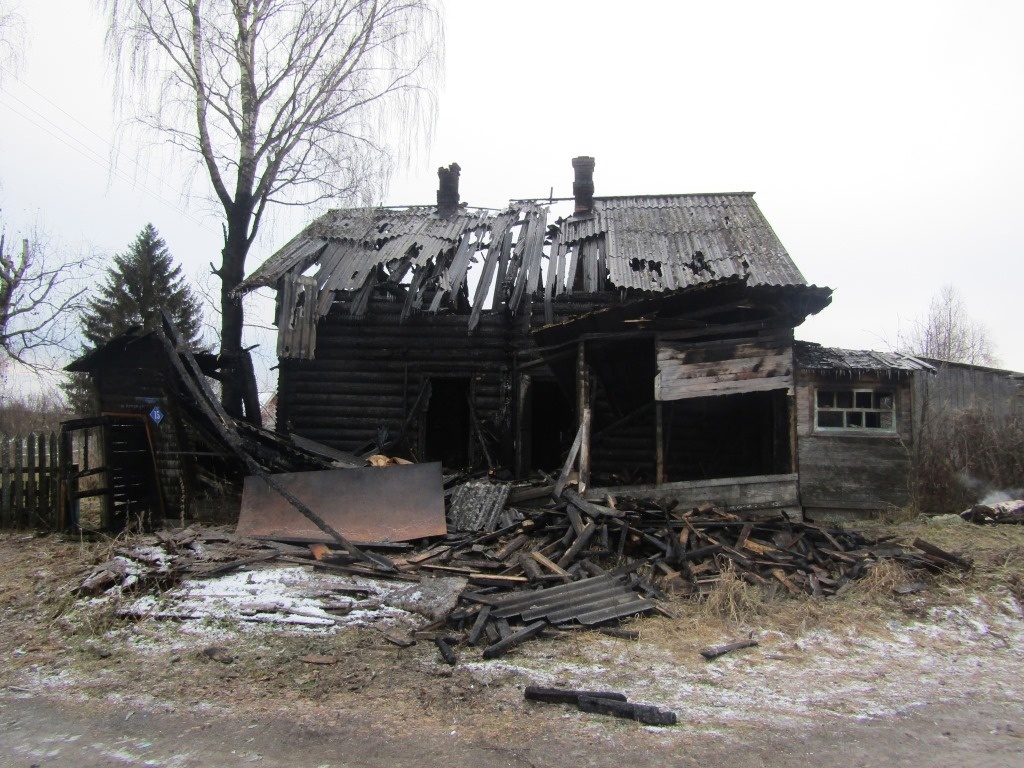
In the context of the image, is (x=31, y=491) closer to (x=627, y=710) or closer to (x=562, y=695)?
(x=562, y=695)

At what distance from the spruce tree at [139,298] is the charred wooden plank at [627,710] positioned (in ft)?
89.9

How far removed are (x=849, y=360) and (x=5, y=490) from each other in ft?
47.2

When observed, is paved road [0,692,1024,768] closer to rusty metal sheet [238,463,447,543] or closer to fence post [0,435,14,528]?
rusty metal sheet [238,463,447,543]

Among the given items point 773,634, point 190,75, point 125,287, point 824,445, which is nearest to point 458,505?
point 773,634

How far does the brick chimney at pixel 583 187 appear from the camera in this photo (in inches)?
624

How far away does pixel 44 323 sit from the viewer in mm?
22250

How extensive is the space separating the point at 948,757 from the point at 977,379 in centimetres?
1413

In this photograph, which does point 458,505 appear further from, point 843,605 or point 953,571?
point 953,571

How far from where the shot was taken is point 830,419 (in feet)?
39.5

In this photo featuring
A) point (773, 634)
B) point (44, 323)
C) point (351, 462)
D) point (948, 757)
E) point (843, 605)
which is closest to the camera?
point (948, 757)

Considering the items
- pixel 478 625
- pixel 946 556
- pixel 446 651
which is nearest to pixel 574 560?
pixel 478 625

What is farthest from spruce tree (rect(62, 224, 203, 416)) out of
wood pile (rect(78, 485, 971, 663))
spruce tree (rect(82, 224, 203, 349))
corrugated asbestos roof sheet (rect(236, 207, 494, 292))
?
wood pile (rect(78, 485, 971, 663))

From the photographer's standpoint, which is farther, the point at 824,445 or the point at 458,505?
the point at 824,445

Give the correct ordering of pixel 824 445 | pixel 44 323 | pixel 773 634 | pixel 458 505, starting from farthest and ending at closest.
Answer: pixel 44 323
pixel 824 445
pixel 458 505
pixel 773 634
